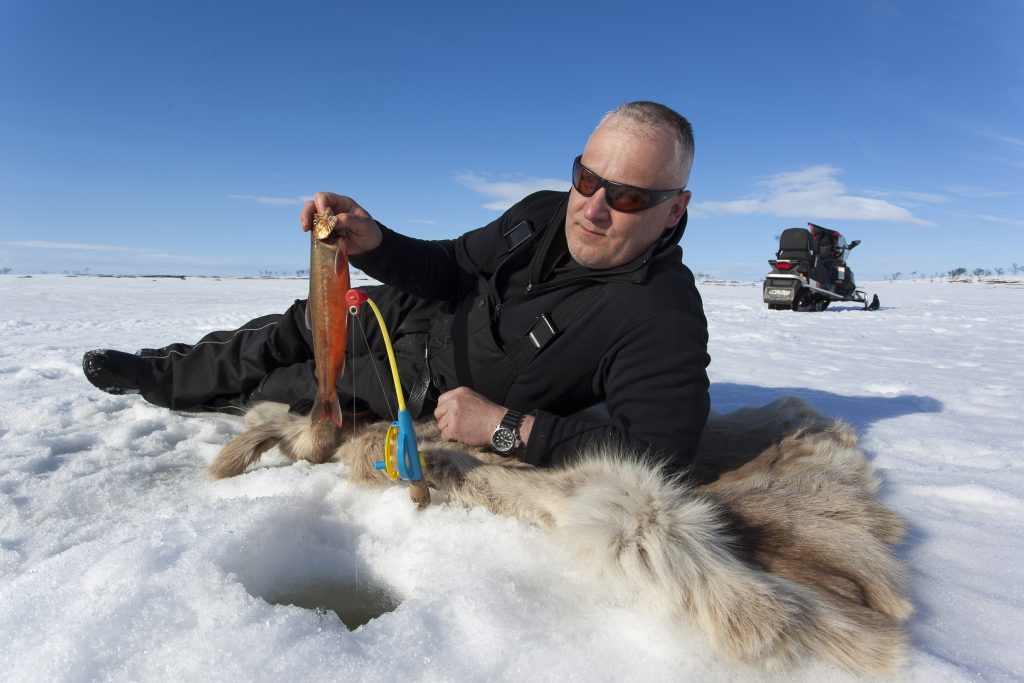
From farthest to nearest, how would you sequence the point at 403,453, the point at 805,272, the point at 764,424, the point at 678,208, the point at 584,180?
the point at 805,272, the point at 764,424, the point at 678,208, the point at 584,180, the point at 403,453

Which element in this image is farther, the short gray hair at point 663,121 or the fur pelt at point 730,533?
the short gray hair at point 663,121

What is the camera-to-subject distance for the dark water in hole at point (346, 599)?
1.72 m

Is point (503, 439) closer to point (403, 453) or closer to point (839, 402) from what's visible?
point (403, 453)

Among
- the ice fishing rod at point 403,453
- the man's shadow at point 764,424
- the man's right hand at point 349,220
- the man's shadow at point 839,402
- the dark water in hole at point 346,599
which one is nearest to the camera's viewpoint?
the dark water in hole at point 346,599

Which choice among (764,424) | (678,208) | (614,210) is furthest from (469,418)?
(764,424)

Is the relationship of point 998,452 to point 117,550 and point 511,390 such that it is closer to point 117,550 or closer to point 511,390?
point 511,390

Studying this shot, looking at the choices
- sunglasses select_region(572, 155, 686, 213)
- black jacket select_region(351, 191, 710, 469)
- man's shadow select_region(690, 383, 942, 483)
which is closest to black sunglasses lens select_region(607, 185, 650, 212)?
sunglasses select_region(572, 155, 686, 213)

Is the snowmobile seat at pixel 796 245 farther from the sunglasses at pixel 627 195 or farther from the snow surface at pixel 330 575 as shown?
the sunglasses at pixel 627 195

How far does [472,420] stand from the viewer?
8.13ft

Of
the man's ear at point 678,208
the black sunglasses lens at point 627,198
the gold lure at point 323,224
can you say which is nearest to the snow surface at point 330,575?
the gold lure at point 323,224

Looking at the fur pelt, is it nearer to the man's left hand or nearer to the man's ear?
the man's left hand

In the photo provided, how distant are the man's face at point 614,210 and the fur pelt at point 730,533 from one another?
3.18ft

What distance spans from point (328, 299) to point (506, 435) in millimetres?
910

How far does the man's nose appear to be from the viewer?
2.57 m
